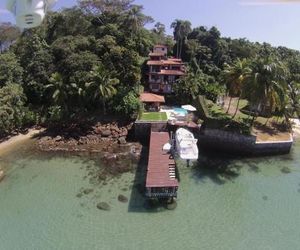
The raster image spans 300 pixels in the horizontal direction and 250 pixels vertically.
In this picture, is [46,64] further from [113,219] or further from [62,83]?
[113,219]

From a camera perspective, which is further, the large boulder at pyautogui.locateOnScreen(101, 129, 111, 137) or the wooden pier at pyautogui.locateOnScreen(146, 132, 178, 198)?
the large boulder at pyautogui.locateOnScreen(101, 129, 111, 137)

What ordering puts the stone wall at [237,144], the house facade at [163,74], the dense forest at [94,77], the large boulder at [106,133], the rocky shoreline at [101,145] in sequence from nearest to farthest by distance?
the rocky shoreline at [101,145] → the stone wall at [237,144] → the dense forest at [94,77] → the large boulder at [106,133] → the house facade at [163,74]

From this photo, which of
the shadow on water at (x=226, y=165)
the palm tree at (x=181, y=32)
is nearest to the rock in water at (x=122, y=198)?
the shadow on water at (x=226, y=165)

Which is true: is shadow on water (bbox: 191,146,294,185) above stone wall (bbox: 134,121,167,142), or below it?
below

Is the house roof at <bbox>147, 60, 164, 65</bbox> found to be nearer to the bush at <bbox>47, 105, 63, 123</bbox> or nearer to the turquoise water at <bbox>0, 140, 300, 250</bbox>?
the bush at <bbox>47, 105, 63, 123</bbox>

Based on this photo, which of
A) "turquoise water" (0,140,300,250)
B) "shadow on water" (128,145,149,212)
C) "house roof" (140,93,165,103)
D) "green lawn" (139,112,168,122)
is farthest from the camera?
"house roof" (140,93,165,103)

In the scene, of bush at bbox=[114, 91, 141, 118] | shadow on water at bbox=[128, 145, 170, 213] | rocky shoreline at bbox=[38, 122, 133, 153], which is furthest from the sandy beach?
shadow on water at bbox=[128, 145, 170, 213]

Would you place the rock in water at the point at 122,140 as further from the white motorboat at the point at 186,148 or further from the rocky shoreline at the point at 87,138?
the white motorboat at the point at 186,148
